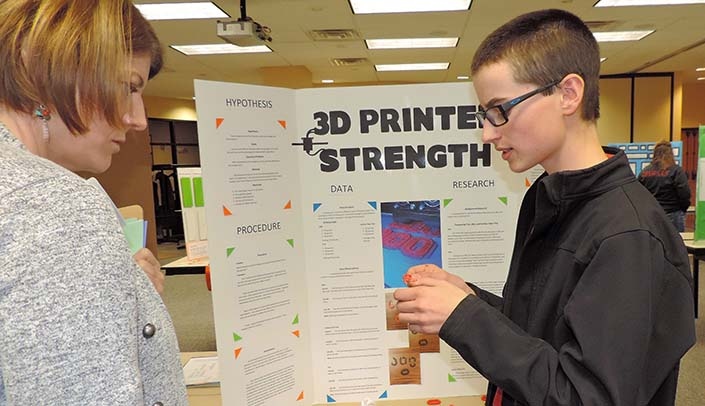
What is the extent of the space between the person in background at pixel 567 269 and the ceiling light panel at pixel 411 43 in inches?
238

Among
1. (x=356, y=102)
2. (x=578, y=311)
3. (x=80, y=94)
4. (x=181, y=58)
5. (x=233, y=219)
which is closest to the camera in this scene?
(x=80, y=94)

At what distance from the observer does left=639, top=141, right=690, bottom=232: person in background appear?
509 centimetres

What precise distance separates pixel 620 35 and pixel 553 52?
697 cm

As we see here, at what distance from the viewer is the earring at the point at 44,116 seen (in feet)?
2.14

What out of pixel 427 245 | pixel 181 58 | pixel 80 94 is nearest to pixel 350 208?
pixel 427 245

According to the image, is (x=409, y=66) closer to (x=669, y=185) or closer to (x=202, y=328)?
(x=669, y=185)

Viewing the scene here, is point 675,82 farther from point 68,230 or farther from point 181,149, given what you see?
point 68,230

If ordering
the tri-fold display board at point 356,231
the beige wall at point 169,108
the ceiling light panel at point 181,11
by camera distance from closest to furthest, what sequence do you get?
the tri-fold display board at point 356,231
the ceiling light panel at point 181,11
the beige wall at point 169,108

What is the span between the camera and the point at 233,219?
4.72 feet

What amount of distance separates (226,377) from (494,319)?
2.91 ft

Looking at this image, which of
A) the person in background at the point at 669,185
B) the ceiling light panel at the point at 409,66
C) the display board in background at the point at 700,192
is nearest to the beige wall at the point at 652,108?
the ceiling light panel at the point at 409,66

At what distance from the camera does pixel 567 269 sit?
2.99 feet

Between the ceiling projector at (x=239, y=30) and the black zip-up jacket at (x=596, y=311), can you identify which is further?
the ceiling projector at (x=239, y=30)

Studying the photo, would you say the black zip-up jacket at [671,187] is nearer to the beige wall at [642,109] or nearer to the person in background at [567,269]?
the person in background at [567,269]
